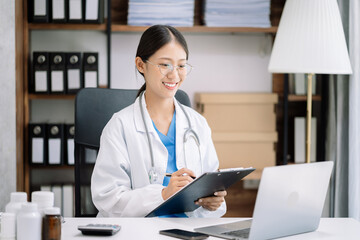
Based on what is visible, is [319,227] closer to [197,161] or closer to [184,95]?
[197,161]

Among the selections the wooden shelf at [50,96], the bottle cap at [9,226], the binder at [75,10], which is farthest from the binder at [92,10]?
the bottle cap at [9,226]

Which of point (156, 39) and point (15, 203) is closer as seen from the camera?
point (15, 203)

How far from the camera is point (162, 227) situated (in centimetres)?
143

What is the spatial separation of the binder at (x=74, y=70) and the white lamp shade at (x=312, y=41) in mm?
1148

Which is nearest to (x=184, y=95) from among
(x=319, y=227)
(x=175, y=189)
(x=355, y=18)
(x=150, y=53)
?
(x=150, y=53)

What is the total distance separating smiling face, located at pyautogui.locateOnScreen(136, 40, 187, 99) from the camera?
1.84m

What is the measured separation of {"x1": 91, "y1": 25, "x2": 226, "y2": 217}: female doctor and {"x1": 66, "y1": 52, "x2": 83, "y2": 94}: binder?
1.25m

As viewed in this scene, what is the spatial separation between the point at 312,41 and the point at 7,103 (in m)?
1.61

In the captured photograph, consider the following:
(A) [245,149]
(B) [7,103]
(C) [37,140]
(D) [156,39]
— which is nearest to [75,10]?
(B) [7,103]

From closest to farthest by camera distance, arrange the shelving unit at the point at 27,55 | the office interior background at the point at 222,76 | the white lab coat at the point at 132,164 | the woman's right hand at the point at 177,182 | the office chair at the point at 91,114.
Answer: the woman's right hand at the point at 177,182 → the white lab coat at the point at 132,164 → the office chair at the point at 91,114 → the office interior background at the point at 222,76 → the shelving unit at the point at 27,55

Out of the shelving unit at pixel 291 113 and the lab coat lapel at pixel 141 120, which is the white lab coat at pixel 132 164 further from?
the shelving unit at pixel 291 113

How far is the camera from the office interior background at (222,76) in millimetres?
2979

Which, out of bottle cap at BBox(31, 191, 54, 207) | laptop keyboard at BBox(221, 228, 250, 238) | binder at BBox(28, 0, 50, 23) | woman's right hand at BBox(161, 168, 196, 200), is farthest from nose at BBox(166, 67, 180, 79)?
binder at BBox(28, 0, 50, 23)

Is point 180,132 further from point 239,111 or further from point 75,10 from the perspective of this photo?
point 75,10
